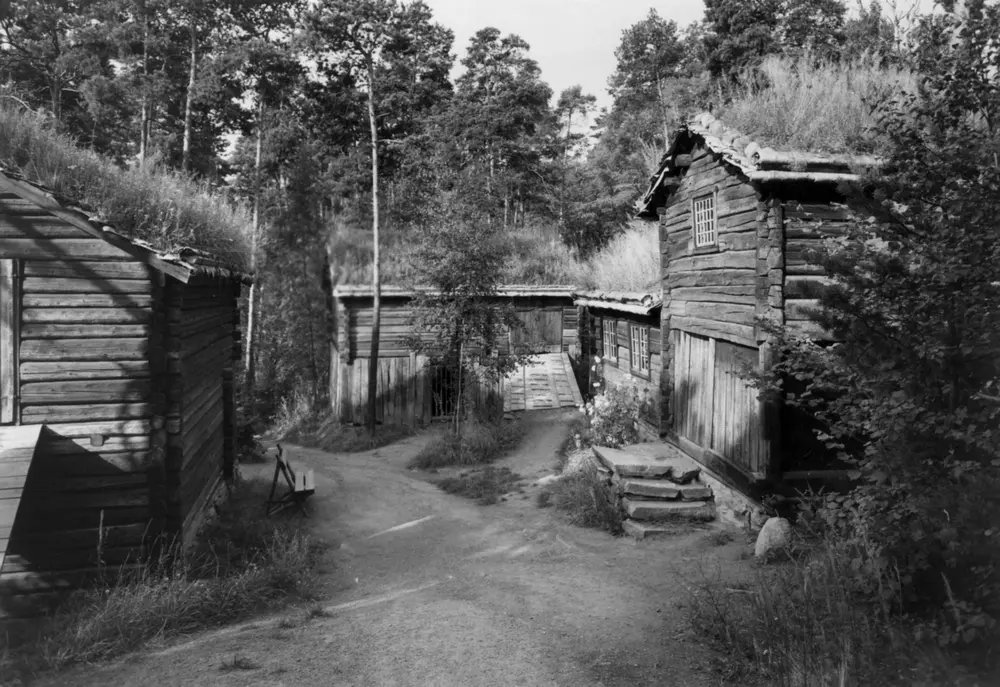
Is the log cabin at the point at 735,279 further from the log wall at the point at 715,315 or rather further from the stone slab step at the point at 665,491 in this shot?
the stone slab step at the point at 665,491

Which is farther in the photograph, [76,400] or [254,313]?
[254,313]

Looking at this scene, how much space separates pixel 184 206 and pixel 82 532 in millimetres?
4574

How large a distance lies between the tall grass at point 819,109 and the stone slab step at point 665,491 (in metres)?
5.45

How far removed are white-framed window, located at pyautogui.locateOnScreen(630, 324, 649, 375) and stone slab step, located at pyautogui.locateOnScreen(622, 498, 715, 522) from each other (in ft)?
16.5

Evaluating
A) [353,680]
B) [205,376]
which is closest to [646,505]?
[353,680]

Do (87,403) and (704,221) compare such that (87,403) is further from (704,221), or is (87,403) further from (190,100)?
(190,100)

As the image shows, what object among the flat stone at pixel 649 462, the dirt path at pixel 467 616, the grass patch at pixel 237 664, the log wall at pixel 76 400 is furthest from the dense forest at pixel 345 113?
the grass patch at pixel 237 664

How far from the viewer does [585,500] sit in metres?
11.4

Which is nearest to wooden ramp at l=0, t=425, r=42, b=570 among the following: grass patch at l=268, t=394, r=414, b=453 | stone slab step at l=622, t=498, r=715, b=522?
stone slab step at l=622, t=498, r=715, b=522

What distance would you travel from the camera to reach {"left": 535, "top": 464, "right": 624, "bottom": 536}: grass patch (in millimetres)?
10680

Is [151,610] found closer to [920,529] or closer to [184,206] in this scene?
[184,206]

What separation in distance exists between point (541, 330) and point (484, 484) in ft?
29.2

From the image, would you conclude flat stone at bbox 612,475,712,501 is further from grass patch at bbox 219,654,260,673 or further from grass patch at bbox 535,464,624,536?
grass patch at bbox 219,654,260,673

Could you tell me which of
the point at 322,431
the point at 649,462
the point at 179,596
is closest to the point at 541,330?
the point at 322,431
